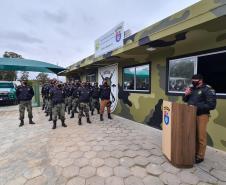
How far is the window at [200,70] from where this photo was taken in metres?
3.84

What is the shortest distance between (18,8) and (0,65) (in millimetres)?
5207

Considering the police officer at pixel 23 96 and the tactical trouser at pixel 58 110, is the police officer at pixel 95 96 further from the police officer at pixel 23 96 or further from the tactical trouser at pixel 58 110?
the police officer at pixel 23 96

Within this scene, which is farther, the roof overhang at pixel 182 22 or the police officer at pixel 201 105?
the police officer at pixel 201 105

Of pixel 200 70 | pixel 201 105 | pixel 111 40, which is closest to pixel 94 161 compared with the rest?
pixel 201 105

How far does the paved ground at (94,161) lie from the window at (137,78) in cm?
187

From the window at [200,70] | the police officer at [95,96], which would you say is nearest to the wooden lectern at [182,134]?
the window at [200,70]

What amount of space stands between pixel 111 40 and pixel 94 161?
5123mm

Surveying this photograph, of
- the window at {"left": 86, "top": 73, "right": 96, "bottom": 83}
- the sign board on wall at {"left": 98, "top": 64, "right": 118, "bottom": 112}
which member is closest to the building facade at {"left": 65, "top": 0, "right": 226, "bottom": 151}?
the sign board on wall at {"left": 98, "top": 64, "right": 118, "bottom": 112}

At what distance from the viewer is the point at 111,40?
7.07 metres

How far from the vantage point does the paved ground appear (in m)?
2.75

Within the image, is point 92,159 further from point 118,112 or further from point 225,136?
point 118,112

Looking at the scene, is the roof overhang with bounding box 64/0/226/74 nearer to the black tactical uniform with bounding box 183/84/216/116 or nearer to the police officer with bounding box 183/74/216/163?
the police officer with bounding box 183/74/216/163

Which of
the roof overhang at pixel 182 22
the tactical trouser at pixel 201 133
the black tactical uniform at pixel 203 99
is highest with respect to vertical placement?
the roof overhang at pixel 182 22

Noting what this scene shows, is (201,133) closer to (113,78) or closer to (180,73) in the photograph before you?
(180,73)
